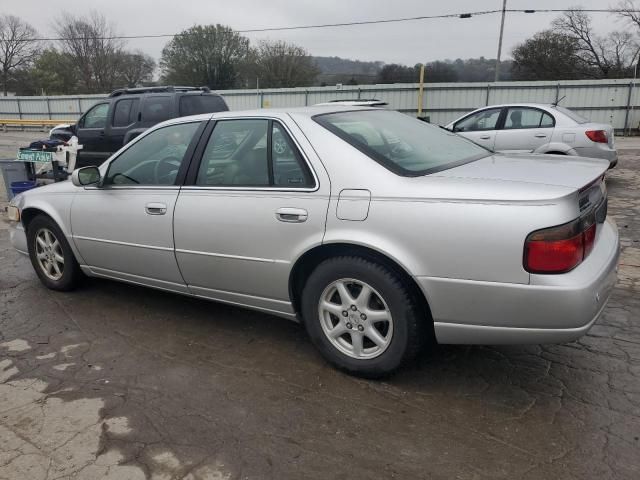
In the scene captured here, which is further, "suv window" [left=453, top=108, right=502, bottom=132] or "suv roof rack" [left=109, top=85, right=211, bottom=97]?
"suv roof rack" [left=109, top=85, right=211, bottom=97]

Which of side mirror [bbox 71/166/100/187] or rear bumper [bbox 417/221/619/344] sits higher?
side mirror [bbox 71/166/100/187]

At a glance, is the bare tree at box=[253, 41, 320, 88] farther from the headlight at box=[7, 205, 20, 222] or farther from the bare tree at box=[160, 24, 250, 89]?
the headlight at box=[7, 205, 20, 222]

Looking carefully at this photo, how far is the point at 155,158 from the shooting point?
4.00m

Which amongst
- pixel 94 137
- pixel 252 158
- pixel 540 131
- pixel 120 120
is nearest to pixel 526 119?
pixel 540 131

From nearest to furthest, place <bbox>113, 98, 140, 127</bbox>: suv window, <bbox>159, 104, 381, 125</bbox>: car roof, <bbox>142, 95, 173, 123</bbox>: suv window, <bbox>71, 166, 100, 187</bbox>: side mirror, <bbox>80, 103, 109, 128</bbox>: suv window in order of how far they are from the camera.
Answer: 1. <bbox>159, 104, 381, 125</bbox>: car roof
2. <bbox>71, 166, 100, 187</bbox>: side mirror
3. <bbox>142, 95, 173, 123</bbox>: suv window
4. <bbox>113, 98, 140, 127</bbox>: suv window
5. <bbox>80, 103, 109, 128</bbox>: suv window

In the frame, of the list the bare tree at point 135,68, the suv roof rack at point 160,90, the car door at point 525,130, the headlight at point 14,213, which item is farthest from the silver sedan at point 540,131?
the bare tree at point 135,68

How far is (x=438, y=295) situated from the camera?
8.84 feet

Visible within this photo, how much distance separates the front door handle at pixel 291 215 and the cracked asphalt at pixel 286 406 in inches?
37.4

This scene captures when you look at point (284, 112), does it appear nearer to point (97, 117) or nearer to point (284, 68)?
point (97, 117)

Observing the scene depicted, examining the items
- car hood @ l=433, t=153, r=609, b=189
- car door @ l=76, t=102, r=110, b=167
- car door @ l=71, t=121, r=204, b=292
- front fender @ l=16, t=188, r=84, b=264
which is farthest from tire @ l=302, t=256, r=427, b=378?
car door @ l=76, t=102, r=110, b=167

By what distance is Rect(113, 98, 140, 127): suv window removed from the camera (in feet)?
33.0

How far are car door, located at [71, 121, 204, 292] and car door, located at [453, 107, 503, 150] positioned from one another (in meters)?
6.75

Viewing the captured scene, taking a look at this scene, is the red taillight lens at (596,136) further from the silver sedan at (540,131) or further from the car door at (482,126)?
the car door at (482,126)

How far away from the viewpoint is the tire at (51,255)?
4.53 m
